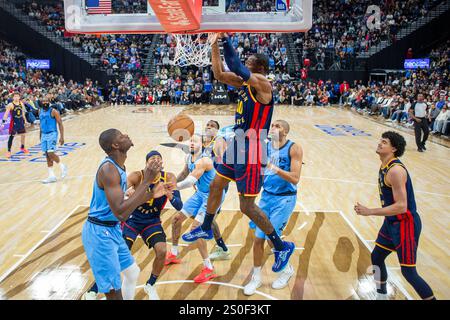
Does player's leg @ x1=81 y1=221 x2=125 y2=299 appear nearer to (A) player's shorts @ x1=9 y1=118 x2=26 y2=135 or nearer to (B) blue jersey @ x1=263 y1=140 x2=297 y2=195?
(B) blue jersey @ x1=263 y1=140 x2=297 y2=195

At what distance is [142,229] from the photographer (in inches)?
164

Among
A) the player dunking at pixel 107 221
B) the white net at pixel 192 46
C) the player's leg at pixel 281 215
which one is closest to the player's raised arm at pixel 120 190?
the player dunking at pixel 107 221

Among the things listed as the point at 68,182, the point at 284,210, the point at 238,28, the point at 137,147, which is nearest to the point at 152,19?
the point at 238,28

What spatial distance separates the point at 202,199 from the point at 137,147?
774cm

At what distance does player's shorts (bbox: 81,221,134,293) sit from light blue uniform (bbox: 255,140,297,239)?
172 cm

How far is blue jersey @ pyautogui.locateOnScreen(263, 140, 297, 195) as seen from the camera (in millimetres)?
4719

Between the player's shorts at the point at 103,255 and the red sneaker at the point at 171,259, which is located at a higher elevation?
the player's shorts at the point at 103,255

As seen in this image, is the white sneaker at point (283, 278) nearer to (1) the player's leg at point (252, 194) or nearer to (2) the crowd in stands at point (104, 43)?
(1) the player's leg at point (252, 194)

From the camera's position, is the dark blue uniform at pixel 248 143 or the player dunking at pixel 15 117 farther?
the player dunking at pixel 15 117

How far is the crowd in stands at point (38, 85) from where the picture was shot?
19109mm

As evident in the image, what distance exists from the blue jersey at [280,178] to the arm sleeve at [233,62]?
1421 millimetres

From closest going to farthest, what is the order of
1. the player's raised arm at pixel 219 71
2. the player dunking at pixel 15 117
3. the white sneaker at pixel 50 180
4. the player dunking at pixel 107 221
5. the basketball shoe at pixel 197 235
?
the player dunking at pixel 107 221 → the player's raised arm at pixel 219 71 → the basketball shoe at pixel 197 235 → the white sneaker at pixel 50 180 → the player dunking at pixel 15 117

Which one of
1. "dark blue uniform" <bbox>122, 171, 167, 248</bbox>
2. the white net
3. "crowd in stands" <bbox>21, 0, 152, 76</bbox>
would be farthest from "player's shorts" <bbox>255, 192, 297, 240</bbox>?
"crowd in stands" <bbox>21, 0, 152, 76</bbox>

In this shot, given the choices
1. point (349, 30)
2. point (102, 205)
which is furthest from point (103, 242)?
point (349, 30)
